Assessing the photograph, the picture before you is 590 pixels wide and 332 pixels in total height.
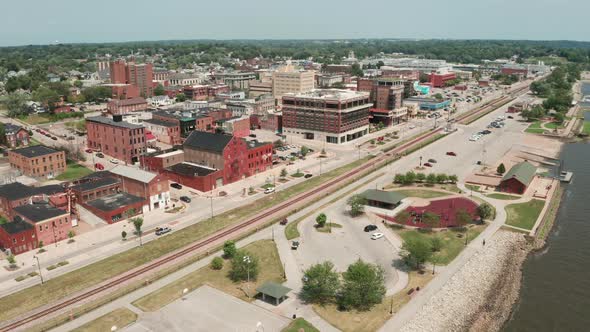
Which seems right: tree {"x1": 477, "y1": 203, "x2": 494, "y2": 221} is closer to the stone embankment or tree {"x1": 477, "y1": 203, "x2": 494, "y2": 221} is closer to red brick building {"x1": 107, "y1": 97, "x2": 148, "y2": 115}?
the stone embankment

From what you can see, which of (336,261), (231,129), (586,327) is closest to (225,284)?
(336,261)

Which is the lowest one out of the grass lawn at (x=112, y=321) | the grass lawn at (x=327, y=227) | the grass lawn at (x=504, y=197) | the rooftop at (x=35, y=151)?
the grass lawn at (x=112, y=321)

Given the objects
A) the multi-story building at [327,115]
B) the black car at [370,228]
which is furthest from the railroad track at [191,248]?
the multi-story building at [327,115]

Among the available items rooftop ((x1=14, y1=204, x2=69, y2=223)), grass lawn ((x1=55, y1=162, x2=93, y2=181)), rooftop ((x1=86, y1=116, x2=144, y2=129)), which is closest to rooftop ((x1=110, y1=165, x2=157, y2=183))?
rooftop ((x1=14, y1=204, x2=69, y2=223))

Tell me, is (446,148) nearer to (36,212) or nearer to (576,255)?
(576,255)

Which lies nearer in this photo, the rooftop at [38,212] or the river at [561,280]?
the river at [561,280]

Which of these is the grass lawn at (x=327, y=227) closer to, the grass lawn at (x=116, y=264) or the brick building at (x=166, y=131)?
the grass lawn at (x=116, y=264)
